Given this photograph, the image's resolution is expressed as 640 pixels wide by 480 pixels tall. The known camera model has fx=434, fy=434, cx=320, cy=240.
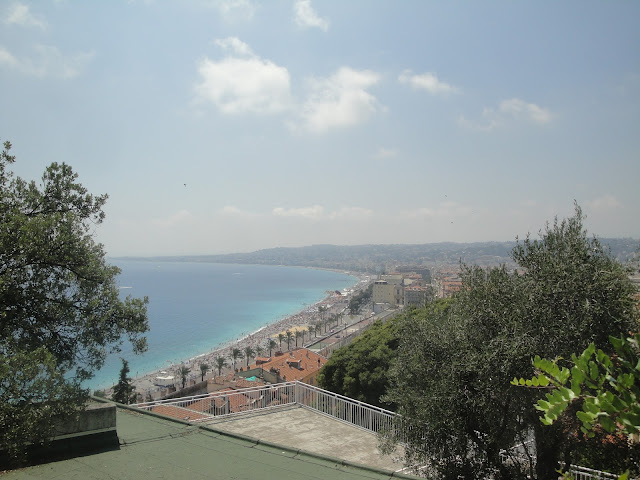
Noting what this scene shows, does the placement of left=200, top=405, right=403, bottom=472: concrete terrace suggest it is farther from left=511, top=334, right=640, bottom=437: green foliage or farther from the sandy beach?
the sandy beach

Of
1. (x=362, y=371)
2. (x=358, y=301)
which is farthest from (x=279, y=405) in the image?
(x=358, y=301)

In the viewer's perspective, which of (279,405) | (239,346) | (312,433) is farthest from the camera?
(239,346)

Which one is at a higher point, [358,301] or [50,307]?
[50,307]

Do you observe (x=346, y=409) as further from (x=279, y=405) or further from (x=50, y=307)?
(x=50, y=307)

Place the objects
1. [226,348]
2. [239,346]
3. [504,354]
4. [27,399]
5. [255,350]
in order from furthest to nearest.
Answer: [239,346], [226,348], [255,350], [504,354], [27,399]

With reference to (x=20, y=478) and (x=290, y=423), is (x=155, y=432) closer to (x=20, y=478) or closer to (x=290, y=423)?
(x=20, y=478)

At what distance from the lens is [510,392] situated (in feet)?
25.0

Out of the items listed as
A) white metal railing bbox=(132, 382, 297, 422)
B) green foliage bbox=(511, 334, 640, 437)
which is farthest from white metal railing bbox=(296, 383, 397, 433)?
green foliage bbox=(511, 334, 640, 437)

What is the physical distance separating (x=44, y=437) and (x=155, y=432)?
7.54ft

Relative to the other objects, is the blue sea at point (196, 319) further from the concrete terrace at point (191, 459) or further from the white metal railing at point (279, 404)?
the concrete terrace at point (191, 459)

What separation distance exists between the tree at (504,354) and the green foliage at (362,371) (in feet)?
48.4

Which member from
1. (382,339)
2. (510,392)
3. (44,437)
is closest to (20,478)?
(44,437)

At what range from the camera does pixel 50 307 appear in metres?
7.38

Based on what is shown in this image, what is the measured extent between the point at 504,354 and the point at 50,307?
7.88 m
